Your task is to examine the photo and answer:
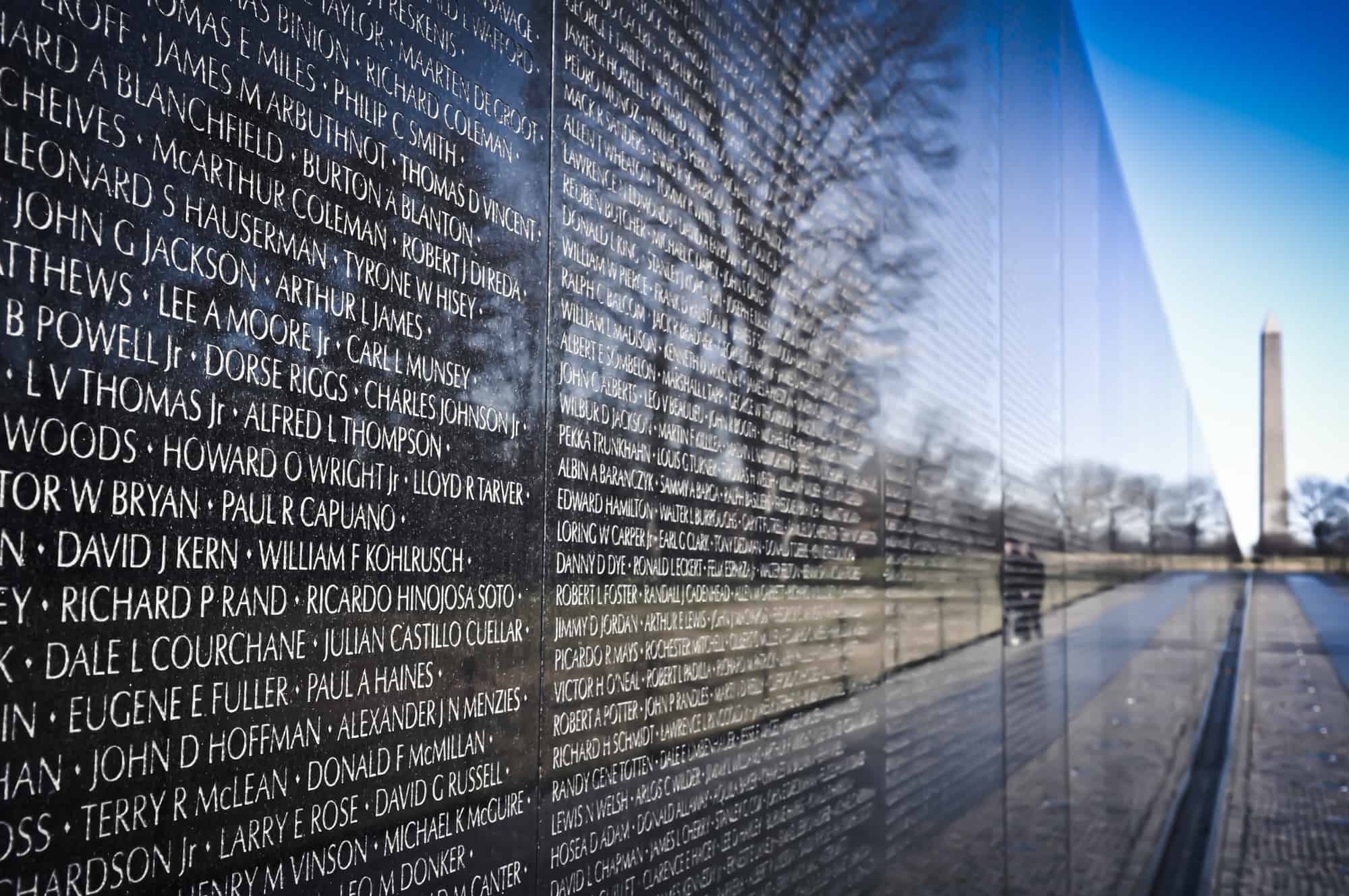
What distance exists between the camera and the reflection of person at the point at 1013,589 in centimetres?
545

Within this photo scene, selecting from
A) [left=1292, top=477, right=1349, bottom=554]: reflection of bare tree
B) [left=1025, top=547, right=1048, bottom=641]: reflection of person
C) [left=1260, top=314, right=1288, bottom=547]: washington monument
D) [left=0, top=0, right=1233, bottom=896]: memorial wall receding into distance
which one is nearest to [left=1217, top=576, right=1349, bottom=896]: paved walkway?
[left=1292, top=477, right=1349, bottom=554]: reflection of bare tree

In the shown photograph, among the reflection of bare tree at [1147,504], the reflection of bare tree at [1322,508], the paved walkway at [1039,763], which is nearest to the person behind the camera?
the paved walkway at [1039,763]

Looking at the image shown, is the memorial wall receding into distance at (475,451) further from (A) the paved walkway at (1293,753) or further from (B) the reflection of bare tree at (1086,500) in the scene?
(A) the paved walkway at (1293,753)

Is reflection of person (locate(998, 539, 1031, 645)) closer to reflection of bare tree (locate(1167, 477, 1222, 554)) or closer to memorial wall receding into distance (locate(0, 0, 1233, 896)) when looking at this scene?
memorial wall receding into distance (locate(0, 0, 1233, 896))

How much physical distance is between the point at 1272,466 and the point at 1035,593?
18069 mm

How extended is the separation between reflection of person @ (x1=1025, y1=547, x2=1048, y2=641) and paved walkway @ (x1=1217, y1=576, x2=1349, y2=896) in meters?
2.90

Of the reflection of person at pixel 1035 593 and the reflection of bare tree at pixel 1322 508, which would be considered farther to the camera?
the reflection of bare tree at pixel 1322 508

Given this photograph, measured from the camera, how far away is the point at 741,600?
2785 mm

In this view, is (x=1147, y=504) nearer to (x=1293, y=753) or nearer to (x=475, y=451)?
(x=1293, y=753)

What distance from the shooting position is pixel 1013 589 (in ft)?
18.7

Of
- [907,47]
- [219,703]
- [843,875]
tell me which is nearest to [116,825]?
[219,703]

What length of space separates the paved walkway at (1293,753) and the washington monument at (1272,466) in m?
1.38

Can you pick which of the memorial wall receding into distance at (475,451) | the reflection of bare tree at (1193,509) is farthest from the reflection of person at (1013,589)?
the reflection of bare tree at (1193,509)

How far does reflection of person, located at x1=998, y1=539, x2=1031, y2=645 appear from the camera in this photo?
215 inches
